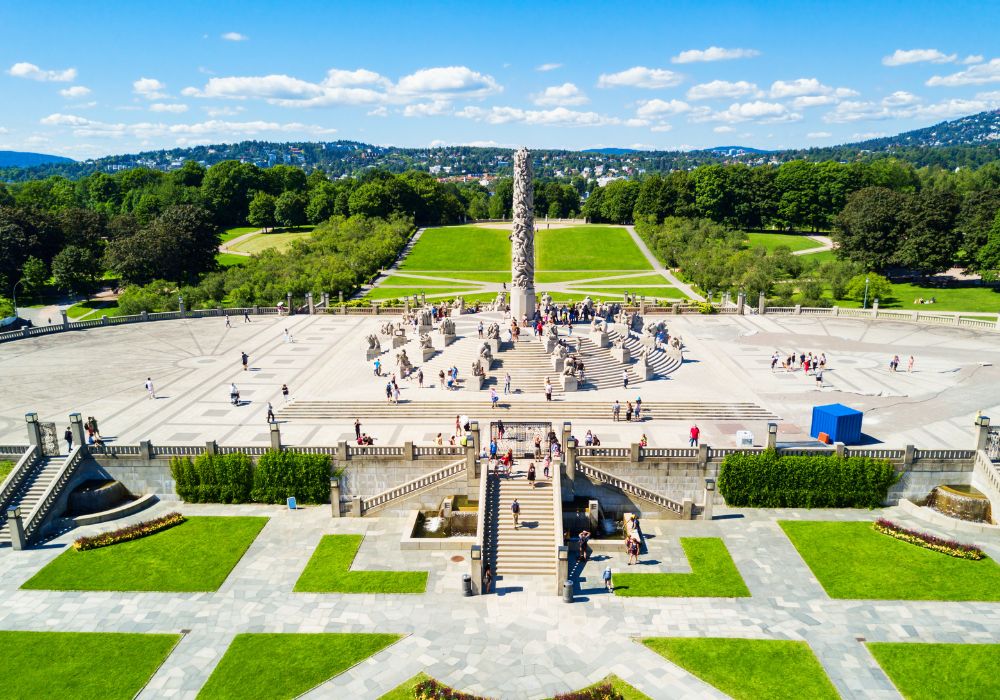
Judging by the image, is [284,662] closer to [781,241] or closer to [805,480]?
[805,480]

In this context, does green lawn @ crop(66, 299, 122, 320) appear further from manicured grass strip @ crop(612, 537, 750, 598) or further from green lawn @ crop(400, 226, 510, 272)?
manicured grass strip @ crop(612, 537, 750, 598)

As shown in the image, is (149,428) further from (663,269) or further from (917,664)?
(663,269)

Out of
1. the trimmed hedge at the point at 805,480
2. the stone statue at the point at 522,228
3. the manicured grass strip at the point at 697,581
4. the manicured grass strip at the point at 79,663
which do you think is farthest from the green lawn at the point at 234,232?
the manicured grass strip at the point at 697,581

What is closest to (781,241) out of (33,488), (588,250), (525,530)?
(588,250)

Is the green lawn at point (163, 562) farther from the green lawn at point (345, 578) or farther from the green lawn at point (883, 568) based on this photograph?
the green lawn at point (883, 568)

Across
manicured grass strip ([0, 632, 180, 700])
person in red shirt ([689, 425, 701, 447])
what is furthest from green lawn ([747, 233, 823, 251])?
manicured grass strip ([0, 632, 180, 700])

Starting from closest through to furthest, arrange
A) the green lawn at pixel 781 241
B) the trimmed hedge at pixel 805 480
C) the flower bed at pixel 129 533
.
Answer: the flower bed at pixel 129 533 → the trimmed hedge at pixel 805 480 → the green lawn at pixel 781 241
